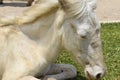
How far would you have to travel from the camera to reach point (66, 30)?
3.61 metres

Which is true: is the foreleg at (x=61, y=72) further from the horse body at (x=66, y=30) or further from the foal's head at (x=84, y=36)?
the foal's head at (x=84, y=36)

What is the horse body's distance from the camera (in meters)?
3.51

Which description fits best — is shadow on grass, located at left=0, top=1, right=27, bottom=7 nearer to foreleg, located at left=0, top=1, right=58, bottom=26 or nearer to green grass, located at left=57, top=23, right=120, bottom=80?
green grass, located at left=57, top=23, right=120, bottom=80

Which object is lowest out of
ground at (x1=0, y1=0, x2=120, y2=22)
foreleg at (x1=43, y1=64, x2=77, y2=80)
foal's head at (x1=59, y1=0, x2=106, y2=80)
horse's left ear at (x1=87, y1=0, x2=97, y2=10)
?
foreleg at (x1=43, y1=64, x2=77, y2=80)

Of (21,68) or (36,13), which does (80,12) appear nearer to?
(36,13)

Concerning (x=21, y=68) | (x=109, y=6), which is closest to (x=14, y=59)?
(x=21, y=68)

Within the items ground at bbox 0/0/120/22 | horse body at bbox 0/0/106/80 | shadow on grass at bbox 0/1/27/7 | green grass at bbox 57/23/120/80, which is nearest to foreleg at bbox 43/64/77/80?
green grass at bbox 57/23/120/80

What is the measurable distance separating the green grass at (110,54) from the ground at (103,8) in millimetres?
1760

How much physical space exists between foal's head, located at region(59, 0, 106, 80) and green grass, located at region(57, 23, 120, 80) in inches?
39.3

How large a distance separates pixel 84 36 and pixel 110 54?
249cm

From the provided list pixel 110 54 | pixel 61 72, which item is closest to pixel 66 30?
pixel 61 72

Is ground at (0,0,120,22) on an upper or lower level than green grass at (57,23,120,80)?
upper

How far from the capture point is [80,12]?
11.4ft

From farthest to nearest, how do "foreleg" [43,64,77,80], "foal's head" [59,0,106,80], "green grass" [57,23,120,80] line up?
"green grass" [57,23,120,80]
"foreleg" [43,64,77,80]
"foal's head" [59,0,106,80]
